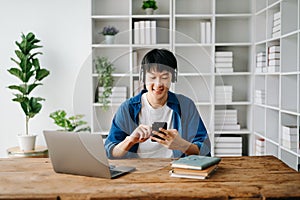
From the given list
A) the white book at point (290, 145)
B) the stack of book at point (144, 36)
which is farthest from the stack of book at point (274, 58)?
the stack of book at point (144, 36)

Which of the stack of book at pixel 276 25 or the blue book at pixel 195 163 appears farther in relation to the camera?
the stack of book at pixel 276 25

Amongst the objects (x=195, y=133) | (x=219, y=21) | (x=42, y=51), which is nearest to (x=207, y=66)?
(x=195, y=133)

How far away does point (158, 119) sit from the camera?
1.97 meters

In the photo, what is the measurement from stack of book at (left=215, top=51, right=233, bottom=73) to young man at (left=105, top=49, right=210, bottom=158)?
Answer: 8.22ft

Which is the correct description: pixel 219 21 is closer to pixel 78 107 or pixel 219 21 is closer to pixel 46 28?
pixel 46 28

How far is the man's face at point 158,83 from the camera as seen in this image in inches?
74.7

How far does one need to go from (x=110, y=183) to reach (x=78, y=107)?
45cm

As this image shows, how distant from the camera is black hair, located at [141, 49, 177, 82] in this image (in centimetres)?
191

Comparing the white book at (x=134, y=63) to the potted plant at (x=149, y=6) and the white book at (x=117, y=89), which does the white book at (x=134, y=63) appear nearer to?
the white book at (x=117, y=89)

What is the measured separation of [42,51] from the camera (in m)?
4.80

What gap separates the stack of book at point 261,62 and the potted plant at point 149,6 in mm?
1192

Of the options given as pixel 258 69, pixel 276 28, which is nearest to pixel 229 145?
pixel 258 69

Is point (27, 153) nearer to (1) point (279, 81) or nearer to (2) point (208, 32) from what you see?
(2) point (208, 32)

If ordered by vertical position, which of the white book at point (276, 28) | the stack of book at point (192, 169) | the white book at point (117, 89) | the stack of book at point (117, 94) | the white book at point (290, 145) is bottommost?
the white book at point (290, 145)
